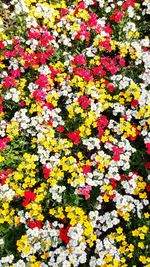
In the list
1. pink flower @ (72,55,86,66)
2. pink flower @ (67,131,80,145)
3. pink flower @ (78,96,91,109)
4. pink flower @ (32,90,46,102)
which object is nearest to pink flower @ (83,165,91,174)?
pink flower @ (67,131,80,145)

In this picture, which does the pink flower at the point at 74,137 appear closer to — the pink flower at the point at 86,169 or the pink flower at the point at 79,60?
the pink flower at the point at 86,169

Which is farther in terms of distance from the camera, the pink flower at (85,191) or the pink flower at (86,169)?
the pink flower at (86,169)

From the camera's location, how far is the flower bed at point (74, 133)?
507 cm

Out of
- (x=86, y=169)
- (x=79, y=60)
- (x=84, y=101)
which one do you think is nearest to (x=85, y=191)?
(x=86, y=169)

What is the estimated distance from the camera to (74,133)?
18.6ft

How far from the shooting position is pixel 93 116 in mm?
5852

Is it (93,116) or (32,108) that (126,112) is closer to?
(93,116)

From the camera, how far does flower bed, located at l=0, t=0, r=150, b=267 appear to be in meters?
5.07

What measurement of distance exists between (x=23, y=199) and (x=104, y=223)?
975 millimetres

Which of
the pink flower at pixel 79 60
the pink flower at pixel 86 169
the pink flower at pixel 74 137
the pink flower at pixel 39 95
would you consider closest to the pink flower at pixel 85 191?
the pink flower at pixel 86 169

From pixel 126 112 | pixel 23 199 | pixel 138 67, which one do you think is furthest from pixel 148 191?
pixel 138 67

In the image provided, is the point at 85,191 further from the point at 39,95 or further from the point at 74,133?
the point at 39,95

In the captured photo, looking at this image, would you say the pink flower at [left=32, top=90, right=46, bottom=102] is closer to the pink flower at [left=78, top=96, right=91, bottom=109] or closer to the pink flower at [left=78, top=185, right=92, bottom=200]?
the pink flower at [left=78, top=96, right=91, bottom=109]

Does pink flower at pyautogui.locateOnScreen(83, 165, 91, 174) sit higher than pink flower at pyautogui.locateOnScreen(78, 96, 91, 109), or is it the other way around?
pink flower at pyautogui.locateOnScreen(78, 96, 91, 109)
